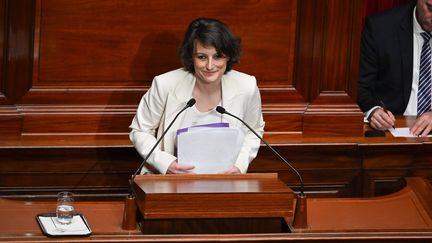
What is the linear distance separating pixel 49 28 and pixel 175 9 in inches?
22.9

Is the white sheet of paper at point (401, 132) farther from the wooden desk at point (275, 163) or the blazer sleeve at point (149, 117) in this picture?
the blazer sleeve at point (149, 117)

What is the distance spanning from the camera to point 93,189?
204 inches

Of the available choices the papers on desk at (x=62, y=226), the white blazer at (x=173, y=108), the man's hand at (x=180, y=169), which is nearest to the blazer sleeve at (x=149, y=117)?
the white blazer at (x=173, y=108)

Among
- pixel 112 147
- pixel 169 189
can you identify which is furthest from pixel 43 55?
pixel 169 189

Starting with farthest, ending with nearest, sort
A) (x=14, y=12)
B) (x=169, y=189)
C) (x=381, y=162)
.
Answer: (x=381, y=162)
(x=14, y=12)
(x=169, y=189)

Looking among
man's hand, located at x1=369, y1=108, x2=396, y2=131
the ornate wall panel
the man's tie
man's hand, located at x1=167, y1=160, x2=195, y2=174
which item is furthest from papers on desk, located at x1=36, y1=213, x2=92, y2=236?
the man's tie

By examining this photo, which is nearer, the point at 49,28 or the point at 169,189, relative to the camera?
the point at 169,189

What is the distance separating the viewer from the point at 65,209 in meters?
3.98

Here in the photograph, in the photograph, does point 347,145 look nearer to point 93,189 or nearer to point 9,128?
point 93,189

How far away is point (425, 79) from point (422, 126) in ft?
1.57

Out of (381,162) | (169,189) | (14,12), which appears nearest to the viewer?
(169,189)

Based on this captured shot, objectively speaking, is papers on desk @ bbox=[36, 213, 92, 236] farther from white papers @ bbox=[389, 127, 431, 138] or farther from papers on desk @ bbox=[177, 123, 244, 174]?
white papers @ bbox=[389, 127, 431, 138]

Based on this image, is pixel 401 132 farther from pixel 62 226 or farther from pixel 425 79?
pixel 62 226

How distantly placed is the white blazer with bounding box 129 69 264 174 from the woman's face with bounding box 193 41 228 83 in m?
0.15
